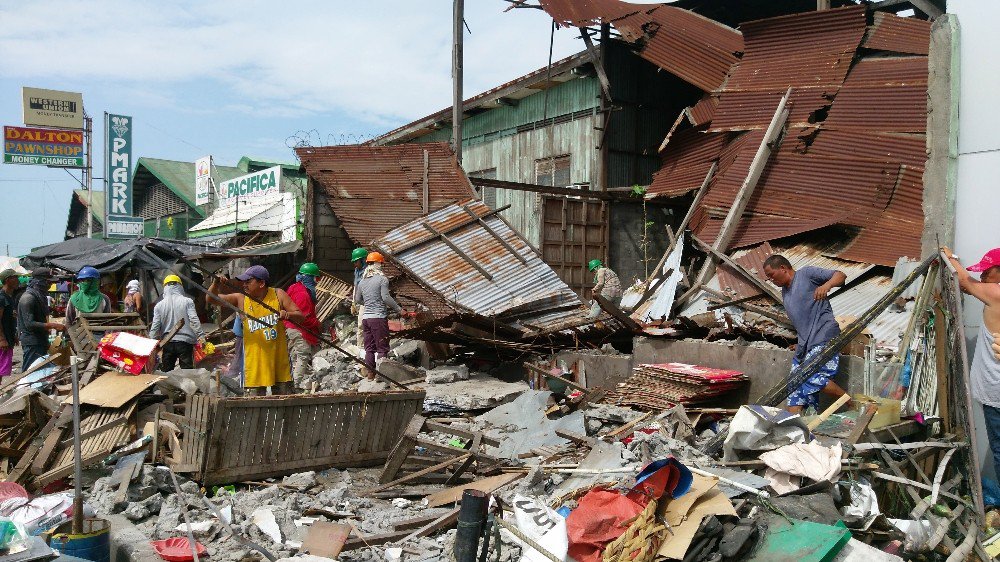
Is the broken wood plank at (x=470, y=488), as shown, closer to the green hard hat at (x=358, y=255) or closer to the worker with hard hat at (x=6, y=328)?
the worker with hard hat at (x=6, y=328)

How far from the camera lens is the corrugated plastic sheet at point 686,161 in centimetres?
1269

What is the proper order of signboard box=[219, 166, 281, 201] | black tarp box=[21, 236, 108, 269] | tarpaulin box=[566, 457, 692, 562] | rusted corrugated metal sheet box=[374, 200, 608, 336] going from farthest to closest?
1. signboard box=[219, 166, 281, 201]
2. black tarp box=[21, 236, 108, 269]
3. rusted corrugated metal sheet box=[374, 200, 608, 336]
4. tarpaulin box=[566, 457, 692, 562]

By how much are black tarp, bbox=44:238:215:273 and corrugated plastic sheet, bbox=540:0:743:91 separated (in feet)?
35.1

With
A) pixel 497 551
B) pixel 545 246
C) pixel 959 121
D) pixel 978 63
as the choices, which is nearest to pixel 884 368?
pixel 959 121

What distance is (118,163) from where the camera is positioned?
91.3ft

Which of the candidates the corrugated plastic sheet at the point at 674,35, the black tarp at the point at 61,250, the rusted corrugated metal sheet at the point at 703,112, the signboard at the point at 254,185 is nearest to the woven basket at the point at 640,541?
the rusted corrugated metal sheet at the point at 703,112

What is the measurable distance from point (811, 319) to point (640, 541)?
3.56 metres

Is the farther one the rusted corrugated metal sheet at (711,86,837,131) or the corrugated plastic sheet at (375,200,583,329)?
the corrugated plastic sheet at (375,200,583,329)

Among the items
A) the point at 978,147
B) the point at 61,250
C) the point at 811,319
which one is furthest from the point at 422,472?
the point at 61,250

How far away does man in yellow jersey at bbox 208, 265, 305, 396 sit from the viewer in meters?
6.56

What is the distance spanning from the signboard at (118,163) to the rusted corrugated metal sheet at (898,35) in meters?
26.1

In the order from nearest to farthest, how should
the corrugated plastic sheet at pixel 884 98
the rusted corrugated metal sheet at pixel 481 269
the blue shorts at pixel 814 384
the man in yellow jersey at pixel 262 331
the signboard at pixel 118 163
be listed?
1. the blue shorts at pixel 814 384
2. the man in yellow jersey at pixel 262 331
3. the corrugated plastic sheet at pixel 884 98
4. the rusted corrugated metal sheet at pixel 481 269
5. the signboard at pixel 118 163

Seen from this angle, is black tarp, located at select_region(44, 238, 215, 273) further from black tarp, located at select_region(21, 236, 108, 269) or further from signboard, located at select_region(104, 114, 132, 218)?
signboard, located at select_region(104, 114, 132, 218)

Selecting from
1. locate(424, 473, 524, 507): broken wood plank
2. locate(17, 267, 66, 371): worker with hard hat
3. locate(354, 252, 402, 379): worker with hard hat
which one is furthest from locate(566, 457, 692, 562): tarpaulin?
Result: locate(17, 267, 66, 371): worker with hard hat
